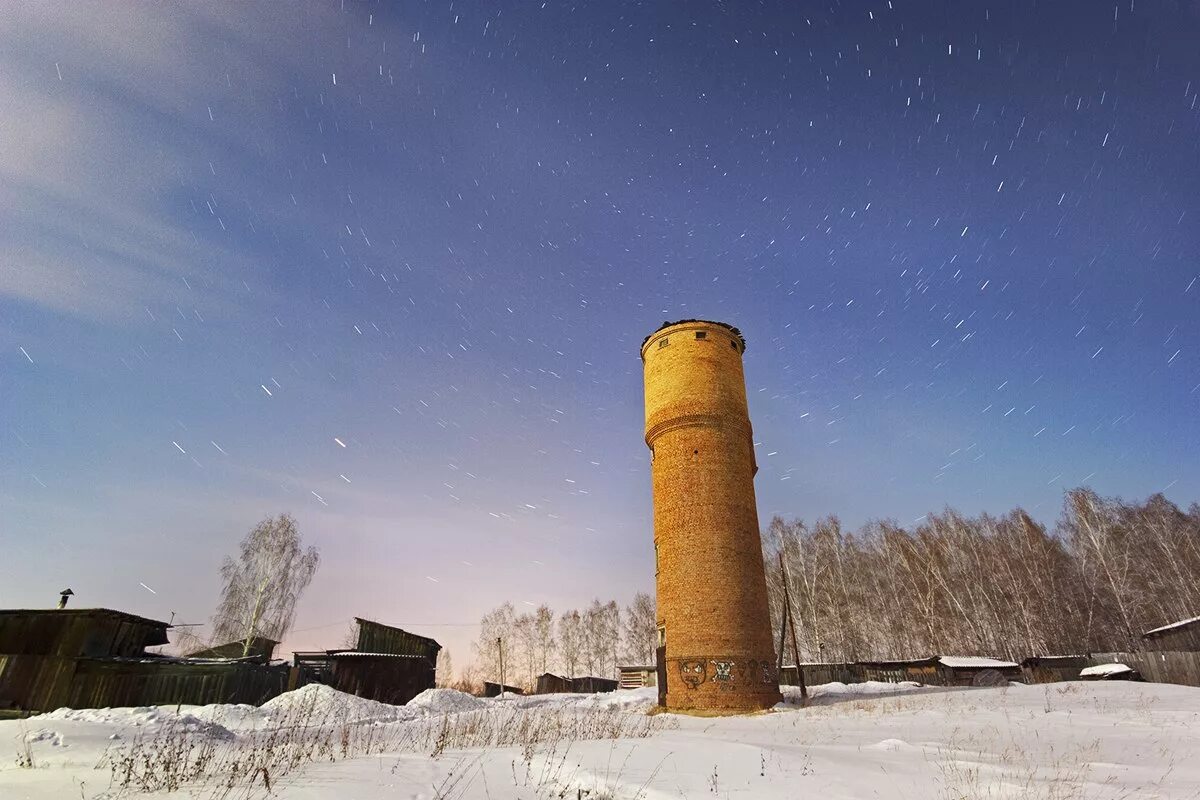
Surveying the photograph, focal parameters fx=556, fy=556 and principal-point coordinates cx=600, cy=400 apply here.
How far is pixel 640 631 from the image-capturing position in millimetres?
57000

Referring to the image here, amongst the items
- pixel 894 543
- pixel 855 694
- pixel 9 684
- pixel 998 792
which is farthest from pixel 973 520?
pixel 9 684

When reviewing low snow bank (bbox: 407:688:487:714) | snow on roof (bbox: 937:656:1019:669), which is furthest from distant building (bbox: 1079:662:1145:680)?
low snow bank (bbox: 407:688:487:714)

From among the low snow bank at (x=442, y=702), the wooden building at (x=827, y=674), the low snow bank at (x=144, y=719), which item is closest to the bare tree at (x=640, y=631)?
the wooden building at (x=827, y=674)

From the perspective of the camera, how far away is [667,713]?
16438mm

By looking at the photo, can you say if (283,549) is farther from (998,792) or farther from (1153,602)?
(1153,602)

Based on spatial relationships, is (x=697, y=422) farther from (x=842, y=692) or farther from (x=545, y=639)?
(x=545, y=639)

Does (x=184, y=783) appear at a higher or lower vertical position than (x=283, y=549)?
lower

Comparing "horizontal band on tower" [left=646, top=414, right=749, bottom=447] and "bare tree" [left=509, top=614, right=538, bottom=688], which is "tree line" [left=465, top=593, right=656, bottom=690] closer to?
"bare tree" [left=509, top=614, right=538, bottom=688]

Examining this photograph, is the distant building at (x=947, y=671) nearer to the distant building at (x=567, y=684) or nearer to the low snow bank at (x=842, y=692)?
the low snow bank at (x=842, y=692)

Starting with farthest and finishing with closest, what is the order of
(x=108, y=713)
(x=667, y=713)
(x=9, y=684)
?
(x=667, y=713)
(x=9, y=684)
(x=108, y=713)

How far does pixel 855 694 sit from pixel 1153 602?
25.3 metres

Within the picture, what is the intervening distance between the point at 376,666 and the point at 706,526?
16.1m

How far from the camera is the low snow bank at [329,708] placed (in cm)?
1595

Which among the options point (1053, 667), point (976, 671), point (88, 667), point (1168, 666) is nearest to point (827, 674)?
point (976, 671)
